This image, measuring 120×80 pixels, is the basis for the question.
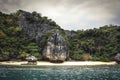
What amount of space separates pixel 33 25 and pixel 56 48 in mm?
25937

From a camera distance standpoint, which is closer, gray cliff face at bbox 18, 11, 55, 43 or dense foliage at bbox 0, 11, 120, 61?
dense foliage at bbox 0, 11, 120, 61

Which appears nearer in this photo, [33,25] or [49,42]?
[49,42]

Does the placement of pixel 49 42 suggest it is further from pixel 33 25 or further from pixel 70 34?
pixel 70 34

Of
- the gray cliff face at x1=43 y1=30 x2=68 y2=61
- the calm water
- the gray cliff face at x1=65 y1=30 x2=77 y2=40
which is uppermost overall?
the gray cliff face at x1=65 y1=30 x2=77 y2=40

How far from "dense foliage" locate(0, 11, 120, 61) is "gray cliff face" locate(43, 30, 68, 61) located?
4069 mm

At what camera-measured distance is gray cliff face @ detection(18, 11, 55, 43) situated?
12521cm

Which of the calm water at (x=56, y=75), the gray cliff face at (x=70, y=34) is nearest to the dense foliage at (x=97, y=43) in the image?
the gray cliff face at (x=70, y=34)

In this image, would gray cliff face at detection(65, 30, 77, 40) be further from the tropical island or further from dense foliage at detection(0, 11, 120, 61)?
dense foliage at detection(0, 11, 120, 61)

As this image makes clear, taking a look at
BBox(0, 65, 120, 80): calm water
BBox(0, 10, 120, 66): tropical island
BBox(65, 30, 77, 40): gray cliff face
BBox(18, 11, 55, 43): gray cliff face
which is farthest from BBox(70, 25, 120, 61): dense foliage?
BBox(0, 65, 120, 80): calm water

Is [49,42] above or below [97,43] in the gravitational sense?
below

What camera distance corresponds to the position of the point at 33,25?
128 metres

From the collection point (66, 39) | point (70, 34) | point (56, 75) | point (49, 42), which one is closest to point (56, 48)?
point (49, 42)

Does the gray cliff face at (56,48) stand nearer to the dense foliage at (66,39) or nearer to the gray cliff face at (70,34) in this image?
the dense foliage at (66,39)

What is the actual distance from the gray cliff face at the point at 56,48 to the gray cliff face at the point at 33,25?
1269cm
